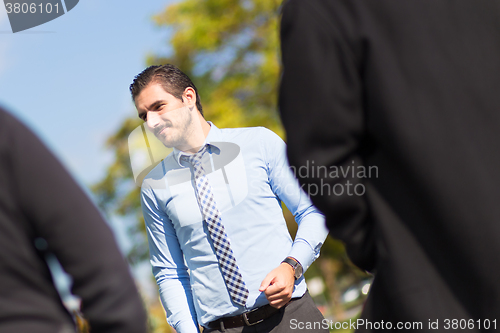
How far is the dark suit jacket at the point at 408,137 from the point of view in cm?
121

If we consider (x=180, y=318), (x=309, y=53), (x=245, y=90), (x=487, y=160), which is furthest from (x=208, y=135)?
(x=245, y=90)

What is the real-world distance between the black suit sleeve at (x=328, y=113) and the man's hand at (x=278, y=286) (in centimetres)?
103

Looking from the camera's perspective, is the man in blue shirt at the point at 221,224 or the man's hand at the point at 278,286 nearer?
the man's hand at the point at 278,286

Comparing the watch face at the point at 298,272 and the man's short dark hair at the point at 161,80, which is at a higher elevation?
the man's short dark hair at the point at 161,80

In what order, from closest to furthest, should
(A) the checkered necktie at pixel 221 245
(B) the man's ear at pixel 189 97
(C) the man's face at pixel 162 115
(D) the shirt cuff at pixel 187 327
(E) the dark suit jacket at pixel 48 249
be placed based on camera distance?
(E) the dark suit jacket at pixel 48 249, (A) the checkered necktie at pixel 221 245, (D) the shirt cuff at pixel 187 327, (C) the man's face at pixel 162 115, (B) the man's ear at pixel 189 97

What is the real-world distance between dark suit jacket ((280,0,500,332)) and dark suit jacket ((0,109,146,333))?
0.58 m

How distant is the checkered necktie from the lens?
8.05 ft

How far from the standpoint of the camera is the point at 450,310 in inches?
47.7

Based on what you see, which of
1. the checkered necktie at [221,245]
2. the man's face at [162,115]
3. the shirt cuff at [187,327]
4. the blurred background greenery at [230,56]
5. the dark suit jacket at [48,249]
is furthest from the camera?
the blurred background greenery at [230,56]

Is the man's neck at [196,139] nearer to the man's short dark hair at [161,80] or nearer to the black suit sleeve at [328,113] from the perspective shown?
the man's short dark hair at [161,80]

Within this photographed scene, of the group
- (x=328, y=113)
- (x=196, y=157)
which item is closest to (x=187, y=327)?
(x=196, y=157)

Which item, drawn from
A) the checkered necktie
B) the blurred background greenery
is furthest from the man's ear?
the blurred background greenery

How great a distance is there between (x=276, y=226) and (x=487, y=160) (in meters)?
1.49

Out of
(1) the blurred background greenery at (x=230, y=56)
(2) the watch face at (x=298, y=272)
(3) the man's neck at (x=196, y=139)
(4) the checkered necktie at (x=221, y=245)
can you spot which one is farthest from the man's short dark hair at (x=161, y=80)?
(1) the blurred background greenery at (x=230, y=56)
